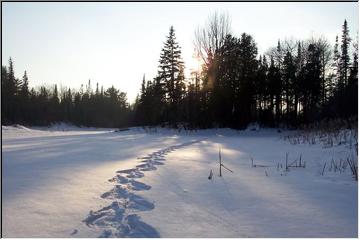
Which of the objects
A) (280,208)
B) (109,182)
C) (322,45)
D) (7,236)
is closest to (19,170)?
(109,182)

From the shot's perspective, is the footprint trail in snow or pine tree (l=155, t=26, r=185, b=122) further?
pine tree (l=155, t=26, r=185, b=122)

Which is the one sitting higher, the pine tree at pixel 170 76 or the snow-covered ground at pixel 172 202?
the pine tree at pixel 170 76

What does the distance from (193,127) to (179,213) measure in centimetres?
2840

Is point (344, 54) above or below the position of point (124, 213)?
above

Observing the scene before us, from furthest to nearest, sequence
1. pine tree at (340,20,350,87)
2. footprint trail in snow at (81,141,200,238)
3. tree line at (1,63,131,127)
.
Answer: tree line at (1,63,131,127)
pine tree at (340,20,350,87)
footprint trail in snow at (81,141,200,238)

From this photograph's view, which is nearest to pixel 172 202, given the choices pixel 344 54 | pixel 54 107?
pixel 344 54

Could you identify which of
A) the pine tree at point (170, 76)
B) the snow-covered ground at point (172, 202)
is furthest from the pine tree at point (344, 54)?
the snow-covered ground at point (172, 202)

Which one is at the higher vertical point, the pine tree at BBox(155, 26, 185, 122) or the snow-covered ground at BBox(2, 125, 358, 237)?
the pine tree at BBox(155, 26, 185, 122)

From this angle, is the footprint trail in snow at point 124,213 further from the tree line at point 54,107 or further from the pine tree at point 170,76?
the tree line at point 54,107

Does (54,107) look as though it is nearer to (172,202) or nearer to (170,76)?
(170,76)

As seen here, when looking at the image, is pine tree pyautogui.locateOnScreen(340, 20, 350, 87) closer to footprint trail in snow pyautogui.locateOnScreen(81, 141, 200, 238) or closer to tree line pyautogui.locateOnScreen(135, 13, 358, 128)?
tree line pyautogui.locateOnScreen(135, 13, 358, 128)

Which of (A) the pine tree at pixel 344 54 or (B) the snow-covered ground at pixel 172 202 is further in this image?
(A) the pine tree at pixel 344 54

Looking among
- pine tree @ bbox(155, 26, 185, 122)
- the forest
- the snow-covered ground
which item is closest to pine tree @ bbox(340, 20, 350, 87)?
the forest

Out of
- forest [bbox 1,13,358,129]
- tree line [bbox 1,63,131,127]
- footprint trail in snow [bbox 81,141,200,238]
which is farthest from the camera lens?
tree line [bbox 1,63,131,127]
